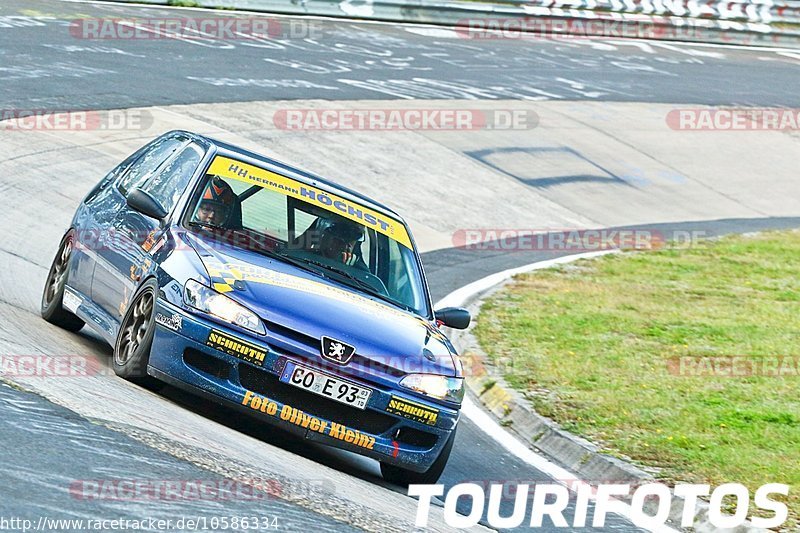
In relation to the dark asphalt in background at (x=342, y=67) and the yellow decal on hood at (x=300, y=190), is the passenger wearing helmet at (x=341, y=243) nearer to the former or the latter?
the yellow decal on hood at (x=300, y=190)

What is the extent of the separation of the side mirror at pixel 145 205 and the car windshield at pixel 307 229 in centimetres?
16

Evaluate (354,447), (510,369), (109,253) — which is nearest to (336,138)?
(510,369)

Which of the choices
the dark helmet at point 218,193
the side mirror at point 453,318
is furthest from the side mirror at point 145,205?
the side mirror at point 453,318

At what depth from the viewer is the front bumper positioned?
7105mm

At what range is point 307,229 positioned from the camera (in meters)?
8.39

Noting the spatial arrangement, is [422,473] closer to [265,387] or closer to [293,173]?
[265,387]

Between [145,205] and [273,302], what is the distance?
1.37 metres

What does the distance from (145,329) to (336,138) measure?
13.4m

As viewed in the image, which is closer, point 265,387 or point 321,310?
point 265,387

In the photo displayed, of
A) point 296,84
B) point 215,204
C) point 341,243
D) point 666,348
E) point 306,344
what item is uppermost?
point 215,204

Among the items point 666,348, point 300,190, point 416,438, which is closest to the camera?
point 416,438

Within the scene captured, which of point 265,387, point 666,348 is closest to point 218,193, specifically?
point 265,387

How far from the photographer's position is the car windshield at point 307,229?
26.9ft

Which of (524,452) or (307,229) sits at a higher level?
(307,229)
